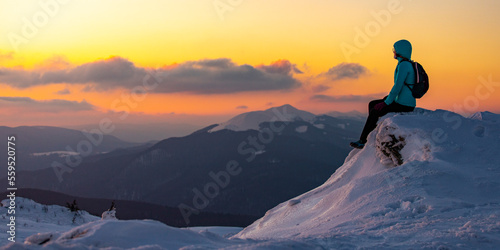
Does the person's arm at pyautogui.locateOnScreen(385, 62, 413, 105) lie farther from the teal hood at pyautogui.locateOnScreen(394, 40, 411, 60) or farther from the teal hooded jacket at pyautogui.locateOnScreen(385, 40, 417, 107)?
the teal hood at pyautogui.locateOnScreen(394, 40, 411, 60)

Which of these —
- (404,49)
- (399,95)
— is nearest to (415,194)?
(399,95)

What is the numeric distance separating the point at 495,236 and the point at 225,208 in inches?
7167

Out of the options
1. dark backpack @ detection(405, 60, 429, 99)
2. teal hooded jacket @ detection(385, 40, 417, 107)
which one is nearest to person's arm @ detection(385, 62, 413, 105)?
teal hooded jacket @ detection(385, 40, 417, 107)

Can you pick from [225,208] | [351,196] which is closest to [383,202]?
[351,196]

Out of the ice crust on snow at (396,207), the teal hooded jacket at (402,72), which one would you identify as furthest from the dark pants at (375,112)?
the teal hooded jacket at (402,72)

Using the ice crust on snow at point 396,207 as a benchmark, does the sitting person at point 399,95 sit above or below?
above

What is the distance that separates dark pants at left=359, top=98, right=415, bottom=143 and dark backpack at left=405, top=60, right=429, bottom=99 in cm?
65

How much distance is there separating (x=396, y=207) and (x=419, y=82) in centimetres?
473

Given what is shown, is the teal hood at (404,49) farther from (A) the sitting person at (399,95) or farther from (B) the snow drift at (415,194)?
(B) the snow drift at (415,194)

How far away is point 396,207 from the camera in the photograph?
7.46m

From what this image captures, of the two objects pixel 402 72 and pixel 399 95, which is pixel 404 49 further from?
pixel 399 95

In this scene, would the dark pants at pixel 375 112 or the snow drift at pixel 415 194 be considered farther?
the dark pants at pixel 375 112

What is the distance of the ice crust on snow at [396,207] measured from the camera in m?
4.93

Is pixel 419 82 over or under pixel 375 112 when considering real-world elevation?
over
